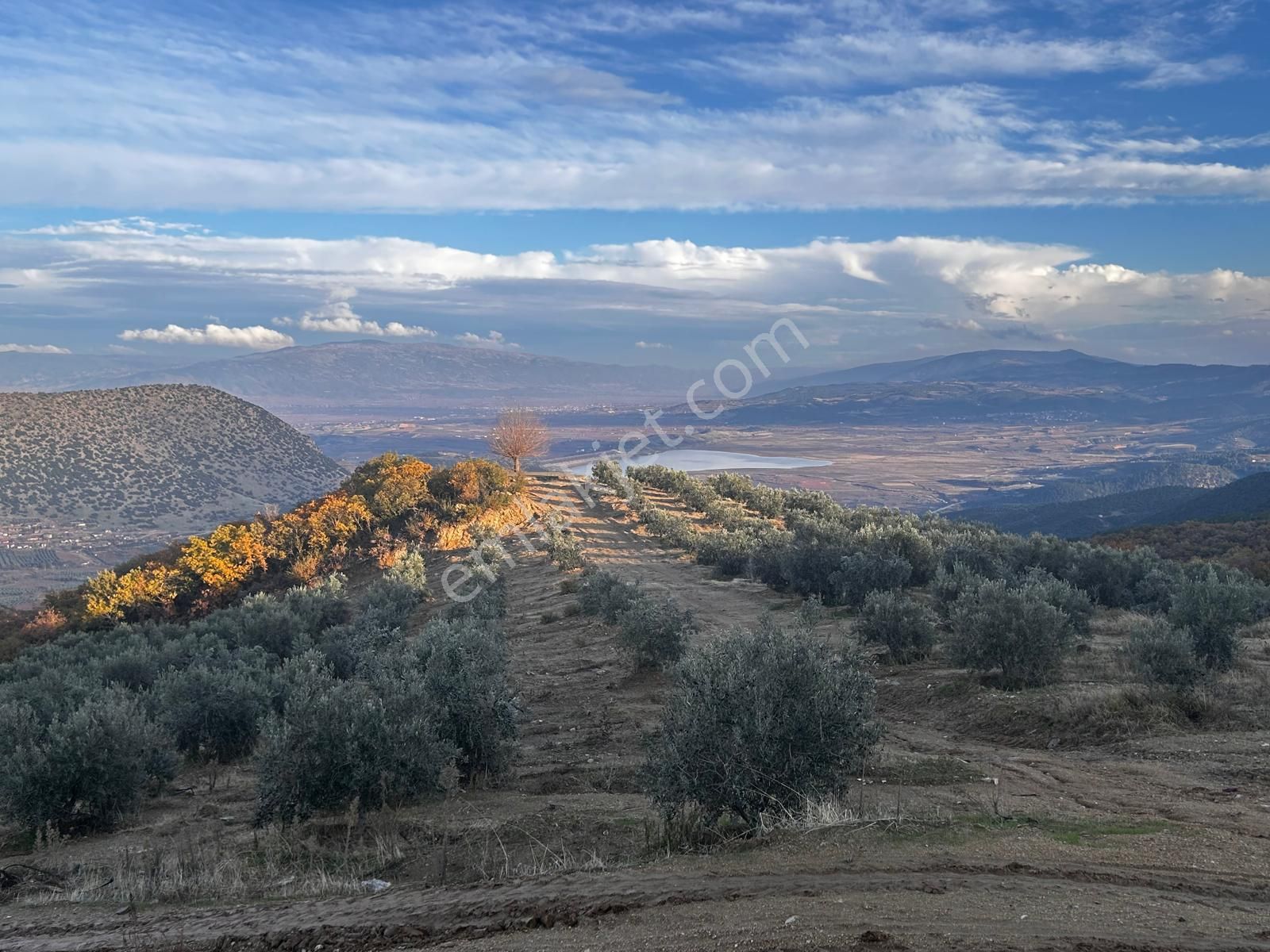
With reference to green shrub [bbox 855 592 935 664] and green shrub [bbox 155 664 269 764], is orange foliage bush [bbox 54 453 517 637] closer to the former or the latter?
green shrub [bbox 155 664 269 764]

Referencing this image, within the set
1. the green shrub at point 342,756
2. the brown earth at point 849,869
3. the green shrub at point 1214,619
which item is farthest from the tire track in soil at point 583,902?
the green shrub at point 1214,619

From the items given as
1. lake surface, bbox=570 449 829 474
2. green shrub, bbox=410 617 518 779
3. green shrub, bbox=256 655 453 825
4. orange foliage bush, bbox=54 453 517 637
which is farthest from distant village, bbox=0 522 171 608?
green shrub, bbox=256 655 453 825

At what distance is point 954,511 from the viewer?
73625 mm

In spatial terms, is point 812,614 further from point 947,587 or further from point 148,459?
point 148,459

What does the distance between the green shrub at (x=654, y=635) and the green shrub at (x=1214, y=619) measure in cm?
943

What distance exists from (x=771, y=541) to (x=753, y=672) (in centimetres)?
2665

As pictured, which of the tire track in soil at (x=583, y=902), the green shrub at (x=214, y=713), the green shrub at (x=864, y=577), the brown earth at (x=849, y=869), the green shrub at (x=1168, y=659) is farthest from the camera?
the green shrub at (x=864, y=577)

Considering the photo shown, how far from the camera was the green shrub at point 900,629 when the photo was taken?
18.4m

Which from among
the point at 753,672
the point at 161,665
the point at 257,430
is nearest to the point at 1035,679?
the point at 753,672

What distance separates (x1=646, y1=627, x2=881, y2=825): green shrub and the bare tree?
40.4 meters

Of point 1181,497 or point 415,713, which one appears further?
point 1181,497

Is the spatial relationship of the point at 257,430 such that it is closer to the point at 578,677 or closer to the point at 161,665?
the point at 161,665

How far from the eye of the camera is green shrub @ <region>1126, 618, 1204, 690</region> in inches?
509

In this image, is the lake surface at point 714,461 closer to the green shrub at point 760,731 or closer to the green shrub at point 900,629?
the green shrub at point 900,629
